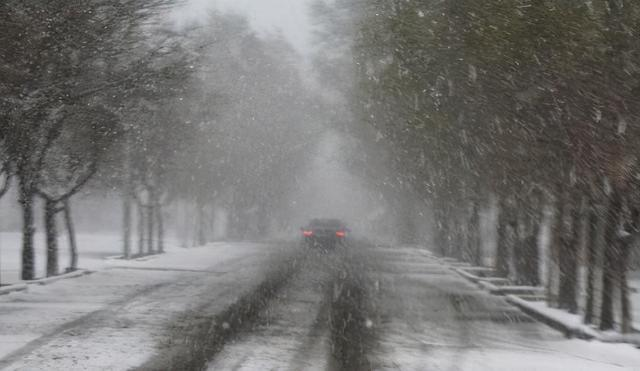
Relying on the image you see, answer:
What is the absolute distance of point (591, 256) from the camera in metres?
15.6

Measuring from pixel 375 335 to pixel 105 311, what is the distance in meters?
4.85

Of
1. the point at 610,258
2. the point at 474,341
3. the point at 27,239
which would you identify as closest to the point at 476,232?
the point at 27,239

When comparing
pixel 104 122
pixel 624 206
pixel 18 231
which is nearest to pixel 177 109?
pixel 104 122

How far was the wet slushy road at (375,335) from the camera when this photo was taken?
417 inches

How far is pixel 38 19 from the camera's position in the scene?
1449 cm

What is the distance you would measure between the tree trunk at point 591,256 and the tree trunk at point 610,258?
1.57 feet

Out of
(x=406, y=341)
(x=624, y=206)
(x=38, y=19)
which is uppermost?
(x=38, y=19)

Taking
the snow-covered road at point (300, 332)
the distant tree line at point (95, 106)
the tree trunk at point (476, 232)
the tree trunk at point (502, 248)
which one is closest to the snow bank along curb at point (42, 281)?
the snow-covered road at point (300, 332)

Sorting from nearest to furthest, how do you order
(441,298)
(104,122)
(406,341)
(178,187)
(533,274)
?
(406,341) < (441,298) < (104,122) < (533,274) < (178,187)

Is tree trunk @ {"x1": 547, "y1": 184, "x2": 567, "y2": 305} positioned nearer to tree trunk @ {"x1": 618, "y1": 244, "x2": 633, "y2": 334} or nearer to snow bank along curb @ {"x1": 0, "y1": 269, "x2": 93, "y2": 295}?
tree trunk @ {"x1": 618, "y1": 244, "x2": 633, "y2": 334}

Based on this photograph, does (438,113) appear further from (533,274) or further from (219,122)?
(219,122)

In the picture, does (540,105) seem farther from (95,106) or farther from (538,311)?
(95,106)

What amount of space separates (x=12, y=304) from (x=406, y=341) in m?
7.42

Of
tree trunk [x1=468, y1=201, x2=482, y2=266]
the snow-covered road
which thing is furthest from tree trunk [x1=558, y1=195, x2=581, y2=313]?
tree trunk [x1=468, y1=201, x2=482, y2=266]
